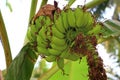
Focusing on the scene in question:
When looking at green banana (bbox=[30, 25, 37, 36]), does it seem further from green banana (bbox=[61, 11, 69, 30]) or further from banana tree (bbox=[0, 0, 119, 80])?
green banana (bbox=[61, 11, 69, 30])

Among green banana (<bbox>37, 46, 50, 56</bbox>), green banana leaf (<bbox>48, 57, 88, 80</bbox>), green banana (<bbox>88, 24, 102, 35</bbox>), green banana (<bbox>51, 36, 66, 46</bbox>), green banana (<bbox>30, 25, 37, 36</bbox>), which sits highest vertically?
green banana (<bbox>88, 24, 102, 35</bbox>)

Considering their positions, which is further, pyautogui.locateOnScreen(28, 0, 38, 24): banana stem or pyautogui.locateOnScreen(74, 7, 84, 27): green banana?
pyautogui.locateOnScreen(28, 0, 38, 24): banana stem

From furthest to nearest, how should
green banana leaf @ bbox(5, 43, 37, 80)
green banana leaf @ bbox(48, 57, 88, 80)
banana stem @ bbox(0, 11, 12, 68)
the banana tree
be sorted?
green banana leaf @ bbox(48, 57, 88, 80) → banana stem @ bbox(0, 11, 12, 68) → green banana leaf @ bbox(5, 43, 37, 80) → the banana tree

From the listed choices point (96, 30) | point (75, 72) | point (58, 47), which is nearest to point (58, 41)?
point (58, 47)

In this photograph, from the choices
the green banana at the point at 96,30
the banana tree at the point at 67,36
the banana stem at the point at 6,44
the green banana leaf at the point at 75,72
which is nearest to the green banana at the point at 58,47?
the banana tree at the point at 67,36

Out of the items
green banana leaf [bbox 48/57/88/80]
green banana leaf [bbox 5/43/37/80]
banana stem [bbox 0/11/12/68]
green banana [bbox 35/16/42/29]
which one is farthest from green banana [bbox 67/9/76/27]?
green banana leaf [bbox 48/57/88/80]

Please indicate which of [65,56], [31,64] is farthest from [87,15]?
[31,64]

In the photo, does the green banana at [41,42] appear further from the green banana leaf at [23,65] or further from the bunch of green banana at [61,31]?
the green banana leaf at [23,65]

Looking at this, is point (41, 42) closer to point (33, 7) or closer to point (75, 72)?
point (33, 7)
